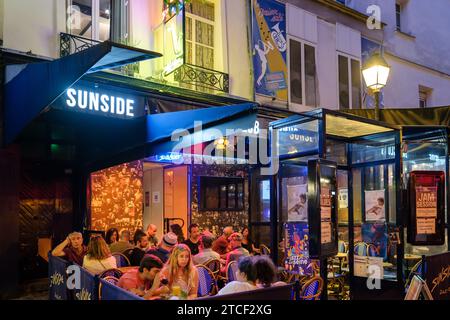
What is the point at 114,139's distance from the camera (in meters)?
8.55

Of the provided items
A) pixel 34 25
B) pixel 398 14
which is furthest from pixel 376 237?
pixel 398 14

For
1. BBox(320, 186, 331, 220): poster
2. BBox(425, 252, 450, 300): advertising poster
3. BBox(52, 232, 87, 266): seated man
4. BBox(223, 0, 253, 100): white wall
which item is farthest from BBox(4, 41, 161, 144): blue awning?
BBox(223, 0, 253, 100): white wall

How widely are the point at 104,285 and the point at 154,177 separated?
→ 10.0 m

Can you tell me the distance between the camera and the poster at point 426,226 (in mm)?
8062

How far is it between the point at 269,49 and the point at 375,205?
5.93 meters

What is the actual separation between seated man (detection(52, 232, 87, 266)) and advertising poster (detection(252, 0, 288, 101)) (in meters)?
6.55

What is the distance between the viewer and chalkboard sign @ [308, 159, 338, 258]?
238 inches

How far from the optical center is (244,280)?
4680 millimetres

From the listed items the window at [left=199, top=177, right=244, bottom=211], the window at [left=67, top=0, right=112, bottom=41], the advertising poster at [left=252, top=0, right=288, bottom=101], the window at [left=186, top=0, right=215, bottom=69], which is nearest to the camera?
the window at [left=67, top=0, right=112, bottom=41]

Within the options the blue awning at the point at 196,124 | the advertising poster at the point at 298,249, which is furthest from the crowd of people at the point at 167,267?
the blue awning at the point at 196,124

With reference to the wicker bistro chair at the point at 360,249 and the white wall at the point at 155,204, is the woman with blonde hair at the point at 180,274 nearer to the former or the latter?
the wicker bistro chair at the point at 360,249

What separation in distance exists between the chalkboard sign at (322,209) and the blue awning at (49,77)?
2625 mm

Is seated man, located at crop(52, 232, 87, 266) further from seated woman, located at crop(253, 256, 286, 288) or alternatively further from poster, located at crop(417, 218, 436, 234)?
poster, located at crop(417, 218, 436, 234)
